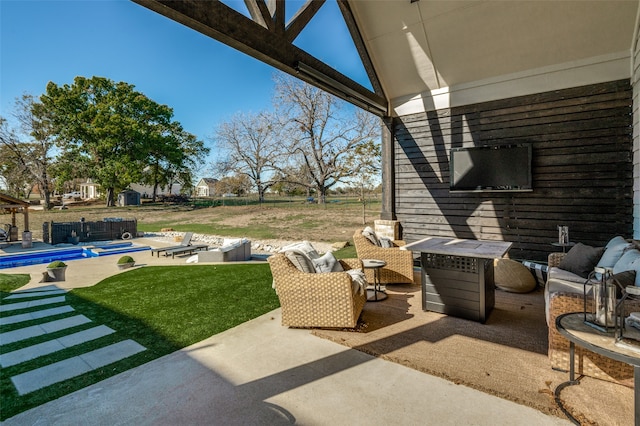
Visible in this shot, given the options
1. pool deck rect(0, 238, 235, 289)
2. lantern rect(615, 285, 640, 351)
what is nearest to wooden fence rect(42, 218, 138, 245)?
pool deck rect(0, 238, 235, 289)

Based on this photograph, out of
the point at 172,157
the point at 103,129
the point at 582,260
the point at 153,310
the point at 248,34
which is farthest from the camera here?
the point at 172,157

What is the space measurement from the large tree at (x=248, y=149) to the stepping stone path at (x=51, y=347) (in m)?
16.2

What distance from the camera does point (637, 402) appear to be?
1.52m

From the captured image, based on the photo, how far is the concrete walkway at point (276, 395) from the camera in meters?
1.79

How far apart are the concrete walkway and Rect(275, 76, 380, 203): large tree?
1425cm

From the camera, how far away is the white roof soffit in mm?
4340

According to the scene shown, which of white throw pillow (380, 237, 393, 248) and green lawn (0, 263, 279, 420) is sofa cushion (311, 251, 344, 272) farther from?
white throw pillow (380, 237, 393, 248)

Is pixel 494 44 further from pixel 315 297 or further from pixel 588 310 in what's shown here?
pixel 315 297

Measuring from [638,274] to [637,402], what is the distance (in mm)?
1125

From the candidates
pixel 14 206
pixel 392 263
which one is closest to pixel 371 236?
pixel 392 263

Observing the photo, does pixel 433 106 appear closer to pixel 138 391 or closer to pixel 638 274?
pixel 638 274

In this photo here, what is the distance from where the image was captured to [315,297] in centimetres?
304

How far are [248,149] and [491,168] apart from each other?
56.6 ft

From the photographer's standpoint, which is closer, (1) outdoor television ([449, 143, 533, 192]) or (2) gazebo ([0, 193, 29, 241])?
(1) outdoor television ([449, 143, 533, 192])
